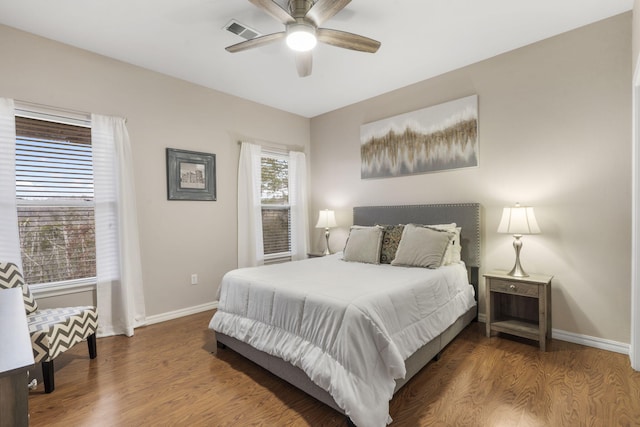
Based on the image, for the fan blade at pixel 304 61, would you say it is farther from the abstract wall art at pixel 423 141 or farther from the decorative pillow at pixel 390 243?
the decorative pillow at pixel 390 243

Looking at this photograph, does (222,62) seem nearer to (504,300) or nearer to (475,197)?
(475,197)

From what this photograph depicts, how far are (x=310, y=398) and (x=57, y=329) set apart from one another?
1.85 m

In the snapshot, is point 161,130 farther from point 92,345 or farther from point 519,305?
point 519,305

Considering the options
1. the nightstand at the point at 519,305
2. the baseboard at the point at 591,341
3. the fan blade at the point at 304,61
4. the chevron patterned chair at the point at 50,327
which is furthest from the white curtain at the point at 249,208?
the baseboard at the point at 591,341

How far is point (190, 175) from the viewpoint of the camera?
146 inches

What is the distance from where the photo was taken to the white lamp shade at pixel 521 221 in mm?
2680

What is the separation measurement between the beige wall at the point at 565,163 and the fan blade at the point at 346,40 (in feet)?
5.03

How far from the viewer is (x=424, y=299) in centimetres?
230

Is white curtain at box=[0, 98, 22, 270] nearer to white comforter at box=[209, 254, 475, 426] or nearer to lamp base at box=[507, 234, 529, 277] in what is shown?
white comforter at box=[209, 254, 475, 426]

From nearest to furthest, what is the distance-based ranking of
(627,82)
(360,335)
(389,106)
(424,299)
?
(360,335)
(424,299)
(627,82)
(389,106)

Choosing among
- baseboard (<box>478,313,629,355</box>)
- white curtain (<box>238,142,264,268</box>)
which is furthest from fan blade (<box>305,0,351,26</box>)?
baseboard (<box>478,313,629,355</box>)

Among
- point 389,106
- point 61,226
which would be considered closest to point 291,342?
point 61,226

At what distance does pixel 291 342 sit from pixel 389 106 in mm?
3231

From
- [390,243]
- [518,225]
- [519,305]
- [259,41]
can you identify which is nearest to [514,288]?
[519,305]
